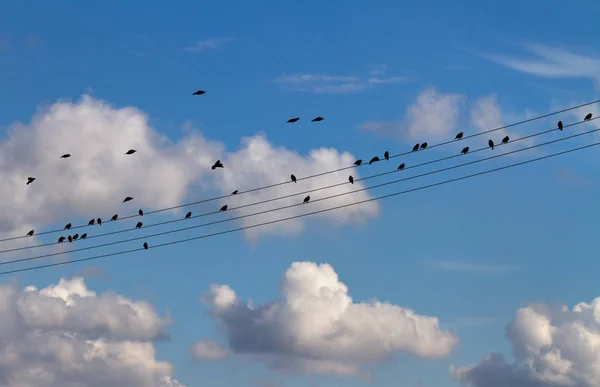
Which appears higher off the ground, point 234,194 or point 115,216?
point 115,216

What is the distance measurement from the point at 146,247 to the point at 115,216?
9.71 metres

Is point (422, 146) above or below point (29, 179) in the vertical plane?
below

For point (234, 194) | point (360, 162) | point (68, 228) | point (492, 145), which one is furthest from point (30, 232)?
point (492, 145)

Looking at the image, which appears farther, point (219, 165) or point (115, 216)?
point (115, 216)

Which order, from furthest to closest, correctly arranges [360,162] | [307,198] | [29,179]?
[29,179], [307,198], [360,162]

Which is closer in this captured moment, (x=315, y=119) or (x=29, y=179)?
(x=315, y=119)

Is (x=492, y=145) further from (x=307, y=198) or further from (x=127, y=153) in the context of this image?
(x=127, y=153)

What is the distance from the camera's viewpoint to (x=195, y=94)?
105m

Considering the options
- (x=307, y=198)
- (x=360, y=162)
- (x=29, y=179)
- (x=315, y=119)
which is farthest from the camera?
(x=29, y=179)

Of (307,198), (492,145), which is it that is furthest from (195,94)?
(492,145)

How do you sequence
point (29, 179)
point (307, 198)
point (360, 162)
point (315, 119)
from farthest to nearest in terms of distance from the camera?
point (29, 179)
point (307, 198)
point (360, 162)
point (315, 119)

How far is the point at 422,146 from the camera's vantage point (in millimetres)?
109125

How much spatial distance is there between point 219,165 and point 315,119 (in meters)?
14.9

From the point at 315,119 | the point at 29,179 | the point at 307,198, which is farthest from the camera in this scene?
the point at 29,179
